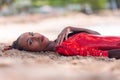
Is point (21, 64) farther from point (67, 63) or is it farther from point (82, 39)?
point (82, 39)

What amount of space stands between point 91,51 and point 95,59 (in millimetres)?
311

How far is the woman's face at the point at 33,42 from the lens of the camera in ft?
22.6

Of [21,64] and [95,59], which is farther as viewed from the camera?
[95,59]

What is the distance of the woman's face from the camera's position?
22.6 feet

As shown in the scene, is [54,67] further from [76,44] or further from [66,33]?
[66,33]

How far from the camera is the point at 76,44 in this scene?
6906 mm

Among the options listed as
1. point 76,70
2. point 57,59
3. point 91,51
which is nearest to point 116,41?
point 91,51

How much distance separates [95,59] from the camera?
21.5ft

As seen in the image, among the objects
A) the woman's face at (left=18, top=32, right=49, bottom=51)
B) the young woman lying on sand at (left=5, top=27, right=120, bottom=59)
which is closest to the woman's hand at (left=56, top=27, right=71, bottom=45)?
the young woman lying on sand at (left=5, top=27, right=120, bottom=59)

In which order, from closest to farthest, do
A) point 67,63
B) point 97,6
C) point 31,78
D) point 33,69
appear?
point 31,78
point 33,69
point 67,63
point 97,6

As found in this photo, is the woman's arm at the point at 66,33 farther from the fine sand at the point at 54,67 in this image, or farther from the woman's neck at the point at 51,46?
the fine sand at the point at 54,67

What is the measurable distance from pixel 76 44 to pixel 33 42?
1.98 feet

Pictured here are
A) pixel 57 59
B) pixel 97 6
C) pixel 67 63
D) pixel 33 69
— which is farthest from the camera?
pixel 97 6

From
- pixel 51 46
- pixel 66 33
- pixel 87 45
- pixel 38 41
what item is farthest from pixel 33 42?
pixel 87 45
